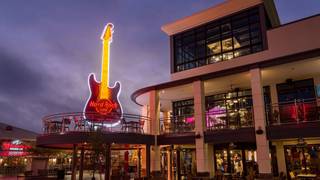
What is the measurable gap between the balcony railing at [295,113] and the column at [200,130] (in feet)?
12.3

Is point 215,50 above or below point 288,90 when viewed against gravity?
above

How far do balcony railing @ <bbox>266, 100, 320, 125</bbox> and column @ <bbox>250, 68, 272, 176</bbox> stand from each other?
3.60 feet

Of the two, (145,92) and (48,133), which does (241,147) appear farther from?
(48,133)

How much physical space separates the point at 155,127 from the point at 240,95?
21.0 ft

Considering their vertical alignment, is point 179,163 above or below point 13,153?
below

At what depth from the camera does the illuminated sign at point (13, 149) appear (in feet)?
120

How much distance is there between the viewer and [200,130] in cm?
1727

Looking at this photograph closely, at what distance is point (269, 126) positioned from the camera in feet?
48.9

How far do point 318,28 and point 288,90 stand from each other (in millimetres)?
4150

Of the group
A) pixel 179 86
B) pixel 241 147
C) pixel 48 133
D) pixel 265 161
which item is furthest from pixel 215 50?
pixel 48 133

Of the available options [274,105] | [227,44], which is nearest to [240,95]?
[274,105]

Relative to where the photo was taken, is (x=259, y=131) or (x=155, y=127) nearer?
(x=259, y=131)

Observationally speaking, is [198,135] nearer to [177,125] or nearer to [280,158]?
[177,125]

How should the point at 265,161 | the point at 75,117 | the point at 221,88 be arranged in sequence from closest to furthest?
the point at 265,161, the point at 75,117, the point at 221,88
